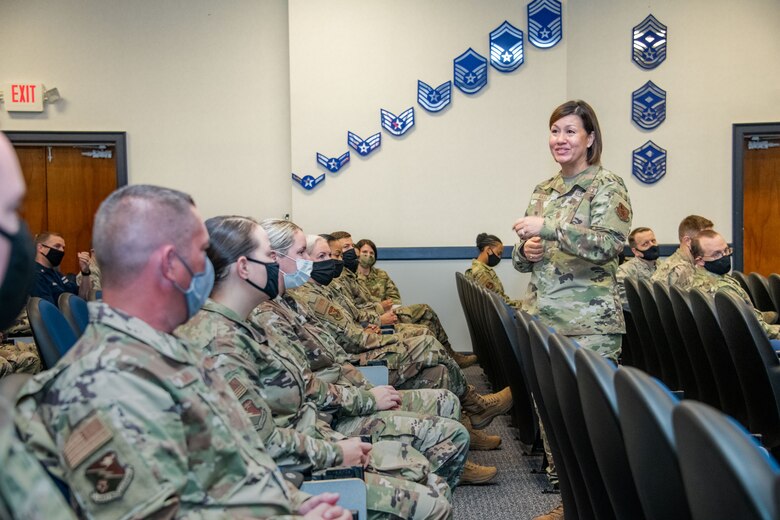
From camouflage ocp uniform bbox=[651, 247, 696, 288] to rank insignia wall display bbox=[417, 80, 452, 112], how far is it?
10.2 feet

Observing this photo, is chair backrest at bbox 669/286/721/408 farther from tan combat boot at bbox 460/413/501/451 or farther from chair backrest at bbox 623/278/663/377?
tan combat boot at bbox 460/413/501/451

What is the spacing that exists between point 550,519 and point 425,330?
286 cm

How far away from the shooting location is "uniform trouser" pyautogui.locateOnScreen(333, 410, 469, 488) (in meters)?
2.88

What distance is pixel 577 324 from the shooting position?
3.03 meters

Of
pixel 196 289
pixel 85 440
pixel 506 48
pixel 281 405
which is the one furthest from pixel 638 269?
pixel 85 440

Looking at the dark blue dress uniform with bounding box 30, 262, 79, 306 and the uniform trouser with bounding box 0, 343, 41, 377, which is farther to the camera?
the dark blue dress uniform with bounding box 30, 262, 79, 306

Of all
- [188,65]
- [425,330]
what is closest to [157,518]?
[425,330]

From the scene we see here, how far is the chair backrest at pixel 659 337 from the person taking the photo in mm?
4391

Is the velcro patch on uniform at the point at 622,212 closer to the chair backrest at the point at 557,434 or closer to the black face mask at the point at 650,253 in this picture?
the chair backrest at the point at 557,434

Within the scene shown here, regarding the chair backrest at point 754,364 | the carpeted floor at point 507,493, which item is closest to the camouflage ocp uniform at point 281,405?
the carpeted floor at point 507,493

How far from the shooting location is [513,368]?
3854 mm

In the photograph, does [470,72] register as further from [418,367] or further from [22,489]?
[22,489]

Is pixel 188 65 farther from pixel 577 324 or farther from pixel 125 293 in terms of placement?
pixel 125 293

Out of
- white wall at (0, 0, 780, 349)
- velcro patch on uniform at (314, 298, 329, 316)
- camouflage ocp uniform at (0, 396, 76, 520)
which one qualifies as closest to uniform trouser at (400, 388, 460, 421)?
velcro patch on uniform at (314, 298, 329, 316)
